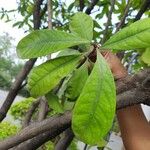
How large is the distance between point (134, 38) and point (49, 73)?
184mm

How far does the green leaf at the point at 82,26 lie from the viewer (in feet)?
2.28

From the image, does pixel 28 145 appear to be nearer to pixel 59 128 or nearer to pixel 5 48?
pixel 59 128

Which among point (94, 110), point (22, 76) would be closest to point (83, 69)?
point (94, 110)

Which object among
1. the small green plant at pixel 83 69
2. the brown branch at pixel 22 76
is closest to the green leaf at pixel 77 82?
the small green plant at pixel 83 69

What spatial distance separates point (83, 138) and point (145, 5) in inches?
40.4

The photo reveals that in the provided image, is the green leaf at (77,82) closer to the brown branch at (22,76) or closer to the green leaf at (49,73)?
the green leaf at (49,73)

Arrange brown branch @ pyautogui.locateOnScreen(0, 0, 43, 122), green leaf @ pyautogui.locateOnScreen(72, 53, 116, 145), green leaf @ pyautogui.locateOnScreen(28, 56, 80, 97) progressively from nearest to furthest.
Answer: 1. green leaf @ pyautogui.locateOnScreen(72, 53, 116, 145)
2. green leaf @ pyautogui.locateOnScreen(28, 56, 80, 97)
3. brown branch @ pyautogui.locateOnScreen(0, 0, 43, 122)

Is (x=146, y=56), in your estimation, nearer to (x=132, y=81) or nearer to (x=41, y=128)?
(x=132, y=81)

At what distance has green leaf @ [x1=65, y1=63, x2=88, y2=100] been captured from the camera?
2.34 ft

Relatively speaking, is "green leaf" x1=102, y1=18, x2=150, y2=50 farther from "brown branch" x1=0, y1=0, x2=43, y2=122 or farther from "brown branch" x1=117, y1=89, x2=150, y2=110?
"brown branch" x1=0, y1=0, x2=43, y2=122

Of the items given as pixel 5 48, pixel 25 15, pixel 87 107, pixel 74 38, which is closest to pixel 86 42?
pixel 74 38

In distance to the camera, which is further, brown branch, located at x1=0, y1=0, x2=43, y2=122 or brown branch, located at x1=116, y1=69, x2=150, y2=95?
brown branch, located at x1=0, y1=0, x2=43, y2=122

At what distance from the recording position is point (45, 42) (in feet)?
2.15

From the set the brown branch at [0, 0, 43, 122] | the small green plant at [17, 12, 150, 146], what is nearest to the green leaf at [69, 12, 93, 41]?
the small green plant at [17, 12, 150, 146]
